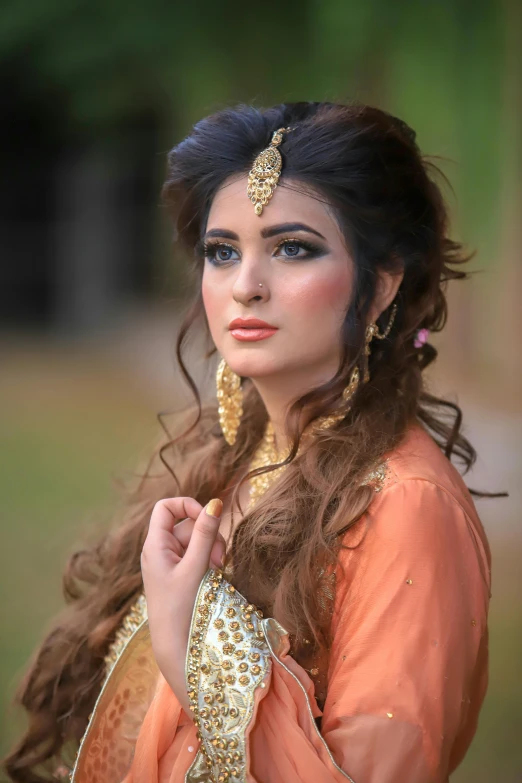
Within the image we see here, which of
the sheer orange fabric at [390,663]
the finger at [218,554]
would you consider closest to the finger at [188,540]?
the finger at [218,554]

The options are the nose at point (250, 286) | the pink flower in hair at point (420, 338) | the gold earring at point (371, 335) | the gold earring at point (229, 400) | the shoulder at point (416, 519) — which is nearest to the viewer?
the shoulder at point (416, 519)

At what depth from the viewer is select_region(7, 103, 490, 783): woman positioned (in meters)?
1.49

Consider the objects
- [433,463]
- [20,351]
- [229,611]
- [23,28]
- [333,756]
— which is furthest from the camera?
[20,351]

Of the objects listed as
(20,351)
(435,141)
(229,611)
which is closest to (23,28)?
(20,351)

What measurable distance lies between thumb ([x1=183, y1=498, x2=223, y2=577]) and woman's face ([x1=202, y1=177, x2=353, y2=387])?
34 centimetres

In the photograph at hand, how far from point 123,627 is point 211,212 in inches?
38.3

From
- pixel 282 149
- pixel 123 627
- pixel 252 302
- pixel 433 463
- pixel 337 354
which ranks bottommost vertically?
pixel 123 627

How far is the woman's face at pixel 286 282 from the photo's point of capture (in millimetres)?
1763

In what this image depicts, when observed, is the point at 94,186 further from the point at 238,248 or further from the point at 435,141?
the point at 238,248

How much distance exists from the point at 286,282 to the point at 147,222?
9584mm

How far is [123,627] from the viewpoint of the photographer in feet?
6.79

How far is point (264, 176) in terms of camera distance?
1.79m

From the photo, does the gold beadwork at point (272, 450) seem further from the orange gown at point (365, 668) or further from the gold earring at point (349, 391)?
the orange gown at point (365, 668)

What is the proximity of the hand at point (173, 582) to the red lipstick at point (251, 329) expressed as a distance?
36 cm
